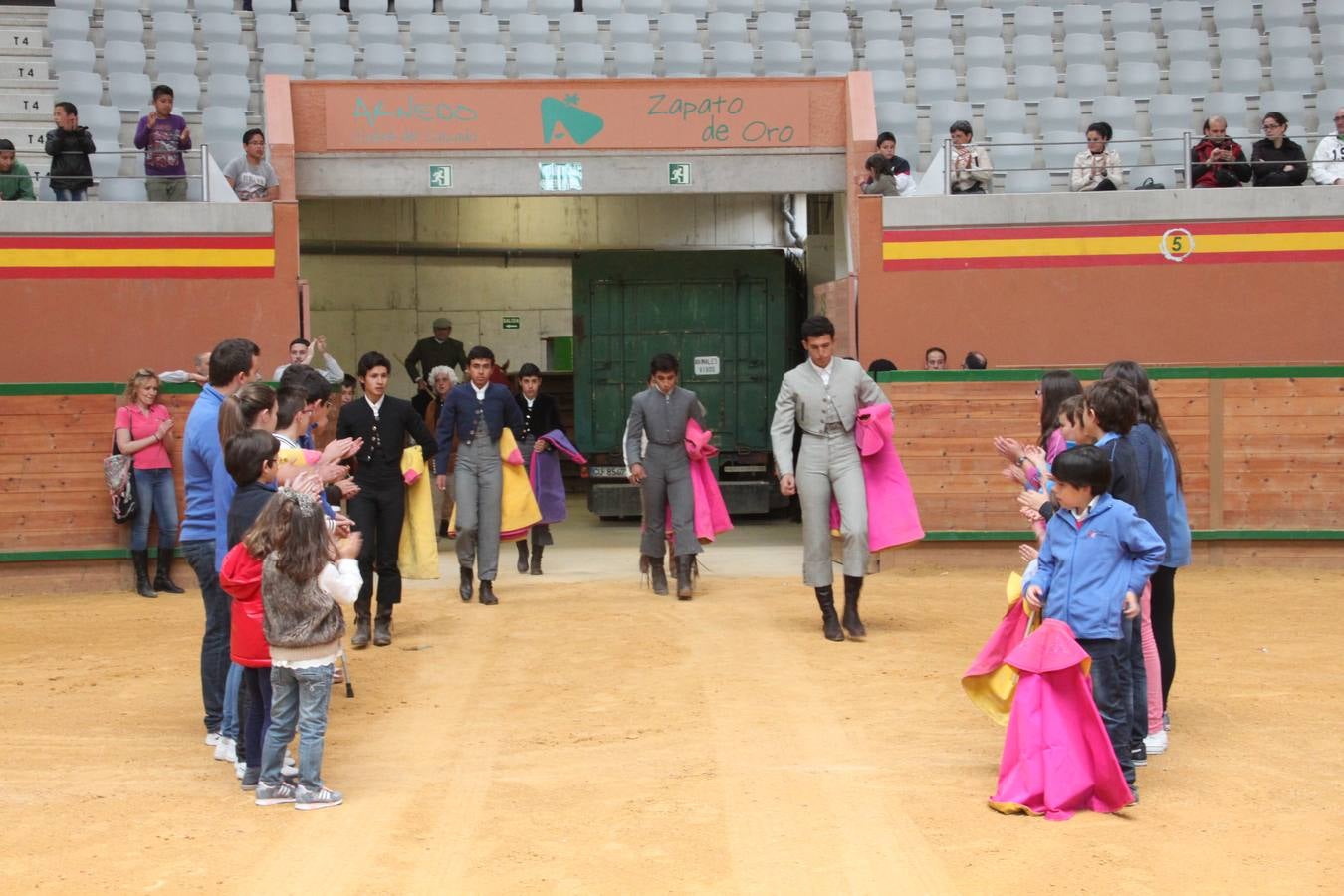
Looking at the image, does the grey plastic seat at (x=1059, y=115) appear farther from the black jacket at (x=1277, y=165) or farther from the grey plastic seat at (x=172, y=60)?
the grey plastic seat at (x=172, y=60)

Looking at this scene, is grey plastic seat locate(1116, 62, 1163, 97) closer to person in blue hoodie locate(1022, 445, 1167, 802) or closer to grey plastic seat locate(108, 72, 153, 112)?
grey plastic seat locate(108, 72, 153, 112)

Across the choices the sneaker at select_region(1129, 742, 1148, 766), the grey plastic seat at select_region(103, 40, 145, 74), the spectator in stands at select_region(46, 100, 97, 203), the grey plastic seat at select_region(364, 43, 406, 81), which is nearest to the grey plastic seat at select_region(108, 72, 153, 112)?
the grey plastic seat at select_region(103, 40, 145, 74)

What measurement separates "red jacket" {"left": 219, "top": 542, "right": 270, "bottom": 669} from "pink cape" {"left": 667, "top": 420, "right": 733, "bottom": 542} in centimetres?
542

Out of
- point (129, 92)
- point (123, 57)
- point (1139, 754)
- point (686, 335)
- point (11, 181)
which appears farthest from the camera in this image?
point (123, 57)

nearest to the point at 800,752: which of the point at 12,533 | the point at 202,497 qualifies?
the point at 202,497

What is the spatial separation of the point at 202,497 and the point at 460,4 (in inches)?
532

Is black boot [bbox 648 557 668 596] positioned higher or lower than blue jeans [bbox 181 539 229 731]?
lower

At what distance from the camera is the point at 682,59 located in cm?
1805

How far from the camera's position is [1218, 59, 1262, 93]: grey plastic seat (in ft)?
60.1

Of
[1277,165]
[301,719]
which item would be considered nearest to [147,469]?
[301,719]

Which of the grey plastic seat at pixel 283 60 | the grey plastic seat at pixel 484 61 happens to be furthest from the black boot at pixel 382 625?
the grey plastic seat at pixel 283 60

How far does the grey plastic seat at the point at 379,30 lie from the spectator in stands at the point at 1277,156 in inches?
385

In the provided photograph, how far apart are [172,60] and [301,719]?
13777 mm

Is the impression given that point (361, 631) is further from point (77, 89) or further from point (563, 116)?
point (77, 89)
